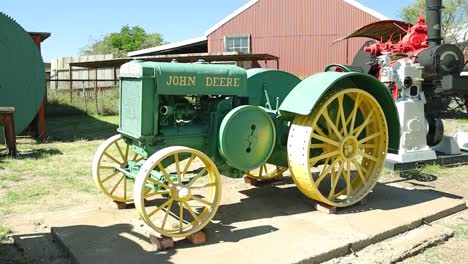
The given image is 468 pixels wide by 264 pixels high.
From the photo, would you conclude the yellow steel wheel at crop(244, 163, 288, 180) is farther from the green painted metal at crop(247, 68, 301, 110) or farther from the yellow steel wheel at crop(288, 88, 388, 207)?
the green painted metal at crop(247, 68, 301, 110)

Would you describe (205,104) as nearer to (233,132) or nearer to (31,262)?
(233,132)

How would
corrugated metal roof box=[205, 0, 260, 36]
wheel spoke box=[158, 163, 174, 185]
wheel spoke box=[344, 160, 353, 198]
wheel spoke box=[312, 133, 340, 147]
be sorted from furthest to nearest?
corrugated metal roof box=[205, 0, 260, 36], wheel spoke box=[344, 160, 353, 198], wheel spoke box=[312, 133, 340, 147], wheel spoke box=[158, 163, 174, 185]

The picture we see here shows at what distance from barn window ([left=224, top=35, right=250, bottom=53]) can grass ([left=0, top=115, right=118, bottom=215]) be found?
419 inches

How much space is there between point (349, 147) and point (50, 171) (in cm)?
430

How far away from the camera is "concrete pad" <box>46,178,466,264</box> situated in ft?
11.6

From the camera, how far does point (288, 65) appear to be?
2044cm

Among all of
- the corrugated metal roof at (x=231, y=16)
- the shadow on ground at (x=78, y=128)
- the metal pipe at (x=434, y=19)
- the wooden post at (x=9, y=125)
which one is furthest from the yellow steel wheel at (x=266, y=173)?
the corrugated metal roof at (x=231, y=16)

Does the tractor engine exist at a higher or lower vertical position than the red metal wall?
lower

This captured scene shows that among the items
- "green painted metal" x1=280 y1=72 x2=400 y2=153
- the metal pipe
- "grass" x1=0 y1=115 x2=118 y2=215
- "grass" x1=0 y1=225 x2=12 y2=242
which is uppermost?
the metal pipe

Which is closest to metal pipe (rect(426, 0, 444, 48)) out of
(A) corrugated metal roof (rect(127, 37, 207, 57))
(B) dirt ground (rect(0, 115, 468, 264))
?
(B) dirt ground (rect(0, 115, 468, 264))

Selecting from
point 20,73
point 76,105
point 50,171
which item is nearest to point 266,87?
point 50,171

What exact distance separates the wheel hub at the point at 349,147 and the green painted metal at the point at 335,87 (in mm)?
547

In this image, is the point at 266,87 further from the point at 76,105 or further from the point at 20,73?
the point at 76,105

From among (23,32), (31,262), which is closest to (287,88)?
(31,262)
